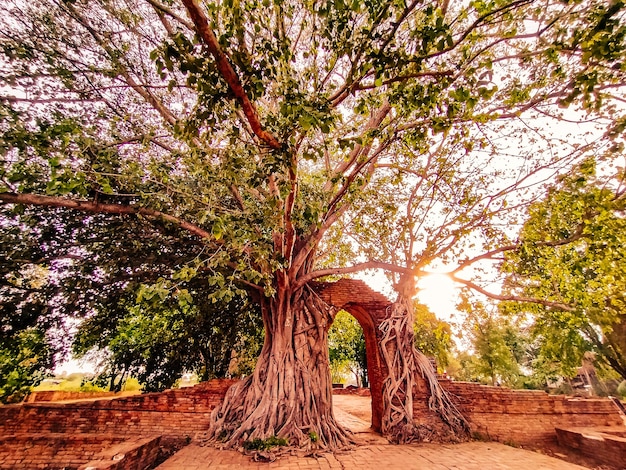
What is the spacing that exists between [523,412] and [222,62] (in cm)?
958

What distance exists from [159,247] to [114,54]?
12.2 feet

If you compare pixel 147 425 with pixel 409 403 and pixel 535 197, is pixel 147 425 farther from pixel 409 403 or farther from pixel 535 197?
pixel 535 197

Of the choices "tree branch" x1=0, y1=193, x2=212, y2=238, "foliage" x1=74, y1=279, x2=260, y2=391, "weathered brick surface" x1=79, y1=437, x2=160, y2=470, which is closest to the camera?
"weathered brick surface" x1=79, y1=437, x2=160, y2=470

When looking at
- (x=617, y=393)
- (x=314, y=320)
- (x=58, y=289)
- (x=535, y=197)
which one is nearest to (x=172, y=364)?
(x=58, y=289)

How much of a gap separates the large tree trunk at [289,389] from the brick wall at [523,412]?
11.3ft

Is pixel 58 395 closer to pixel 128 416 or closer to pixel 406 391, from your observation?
pixel 128 416

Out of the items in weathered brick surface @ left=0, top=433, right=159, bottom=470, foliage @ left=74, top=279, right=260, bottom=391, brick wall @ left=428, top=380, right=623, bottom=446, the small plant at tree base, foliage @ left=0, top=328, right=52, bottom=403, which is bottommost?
weathered brick surface @ left=0, top=433, right=159, bottom=470

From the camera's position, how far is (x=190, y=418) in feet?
20.2

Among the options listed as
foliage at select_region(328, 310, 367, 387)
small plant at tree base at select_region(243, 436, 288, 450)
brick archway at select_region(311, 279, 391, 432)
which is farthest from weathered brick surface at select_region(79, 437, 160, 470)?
foliage at select_region(328, 310, 367, 387)

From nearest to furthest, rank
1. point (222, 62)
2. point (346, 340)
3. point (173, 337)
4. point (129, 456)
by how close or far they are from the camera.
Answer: point (222, 62) < point (129, 456) < point (173, 337) < point (346, 340)

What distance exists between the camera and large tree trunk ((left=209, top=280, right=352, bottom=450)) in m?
5.23

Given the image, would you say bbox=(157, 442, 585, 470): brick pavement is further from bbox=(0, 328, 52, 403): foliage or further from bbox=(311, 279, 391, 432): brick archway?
bbox=(0, 328, 52, 403): foliage

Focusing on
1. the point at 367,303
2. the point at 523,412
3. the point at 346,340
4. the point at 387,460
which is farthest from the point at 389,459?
the point at 346,340

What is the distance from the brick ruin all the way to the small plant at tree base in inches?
64.2
